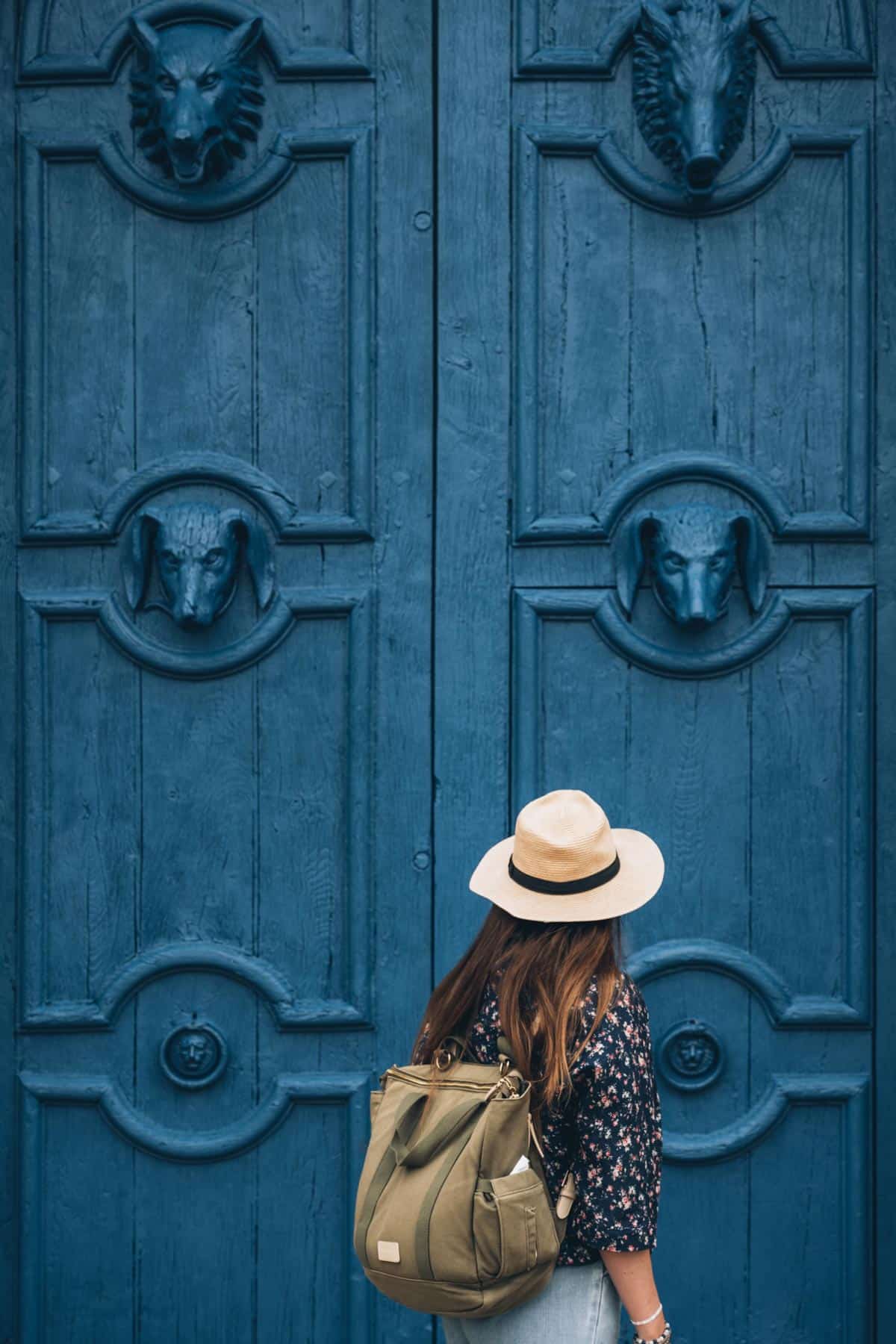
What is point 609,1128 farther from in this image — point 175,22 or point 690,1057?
point 175,22

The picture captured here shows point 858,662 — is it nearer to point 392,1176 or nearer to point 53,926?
point 392,1176

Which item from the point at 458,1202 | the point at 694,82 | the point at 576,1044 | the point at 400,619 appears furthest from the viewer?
the point at 400,619

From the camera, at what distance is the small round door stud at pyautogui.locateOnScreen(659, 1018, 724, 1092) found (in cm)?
302

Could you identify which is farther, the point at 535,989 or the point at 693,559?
the point at 693,559

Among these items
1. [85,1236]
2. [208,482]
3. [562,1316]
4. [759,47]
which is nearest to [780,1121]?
[562,1316]

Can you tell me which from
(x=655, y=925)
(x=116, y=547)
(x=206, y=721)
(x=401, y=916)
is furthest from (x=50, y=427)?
(x=655, y=925)

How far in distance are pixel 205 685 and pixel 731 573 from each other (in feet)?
3.64

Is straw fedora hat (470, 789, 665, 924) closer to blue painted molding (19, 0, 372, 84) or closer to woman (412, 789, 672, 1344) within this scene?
woman (412, 789, 672, 1344)

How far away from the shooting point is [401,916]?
9.96 ft

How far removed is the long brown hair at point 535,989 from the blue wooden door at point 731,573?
34.9 inches

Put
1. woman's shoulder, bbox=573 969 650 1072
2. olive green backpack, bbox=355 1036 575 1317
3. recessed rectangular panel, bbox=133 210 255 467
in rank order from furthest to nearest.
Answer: recessed rectangular panel, bbox=133 210 255 467 → woman's shoulder, bbox=573 969 650 1072 → olive green backpack, bbox=355 1036 575 1317

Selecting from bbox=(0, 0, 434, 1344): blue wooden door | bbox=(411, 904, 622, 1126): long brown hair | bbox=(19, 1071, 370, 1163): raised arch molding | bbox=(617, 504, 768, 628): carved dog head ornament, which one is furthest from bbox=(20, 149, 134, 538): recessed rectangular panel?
bbox=(411, 904, 622, 1126): long brown hair

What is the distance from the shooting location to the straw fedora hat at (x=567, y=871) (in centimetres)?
210

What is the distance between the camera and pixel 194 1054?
303 cm
